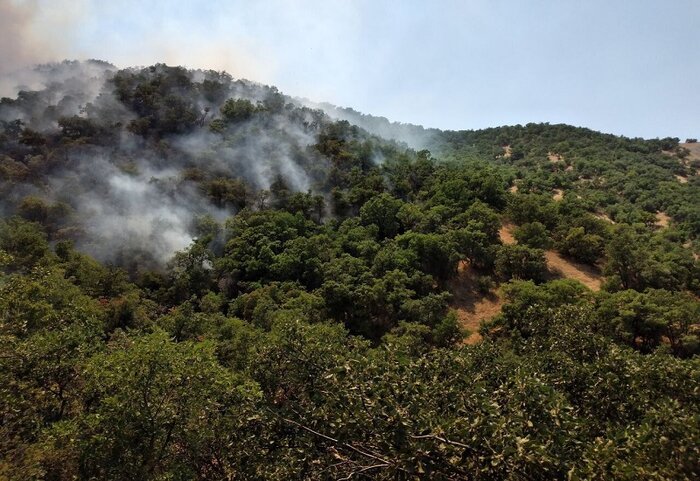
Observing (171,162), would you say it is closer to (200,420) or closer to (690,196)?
(200,420)

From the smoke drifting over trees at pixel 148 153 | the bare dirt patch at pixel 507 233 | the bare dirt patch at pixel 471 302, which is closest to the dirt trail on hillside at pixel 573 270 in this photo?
the bare dirt patch at pixel 507 233

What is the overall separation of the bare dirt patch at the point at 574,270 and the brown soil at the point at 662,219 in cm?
2587

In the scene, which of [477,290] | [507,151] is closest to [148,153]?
[477,290]

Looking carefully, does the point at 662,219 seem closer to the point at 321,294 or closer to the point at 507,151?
the point at 507,151

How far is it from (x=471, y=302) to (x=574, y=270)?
566 inches

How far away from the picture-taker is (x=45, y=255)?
139 ft

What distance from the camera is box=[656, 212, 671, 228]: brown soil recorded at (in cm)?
6804

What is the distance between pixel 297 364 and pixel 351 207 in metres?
54.2

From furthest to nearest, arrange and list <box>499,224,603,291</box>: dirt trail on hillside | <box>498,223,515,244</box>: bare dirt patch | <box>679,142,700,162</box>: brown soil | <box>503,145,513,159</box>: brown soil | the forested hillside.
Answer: <box>503,145,513,159</box>: brown soil, <box>679,142,700,162</box>: brown soil, <box>498,223,515,244</box>: bare dirt patch, <box>499,224,603,291</box>: dirt trail on hillside, the forested hillside

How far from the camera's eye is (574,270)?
1999 inches

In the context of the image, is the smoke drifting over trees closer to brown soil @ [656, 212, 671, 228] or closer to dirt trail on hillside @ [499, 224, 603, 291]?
dirt trail on hillside @ [499, 224, 603, 291]

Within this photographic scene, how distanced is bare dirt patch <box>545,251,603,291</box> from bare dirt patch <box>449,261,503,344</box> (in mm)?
9288

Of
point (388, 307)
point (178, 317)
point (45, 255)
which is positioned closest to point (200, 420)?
point (178, 317)

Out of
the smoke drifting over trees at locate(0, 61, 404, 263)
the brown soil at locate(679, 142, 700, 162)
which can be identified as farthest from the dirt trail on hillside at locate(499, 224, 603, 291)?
the brown soil at locate(679, 142, 700, 162)
